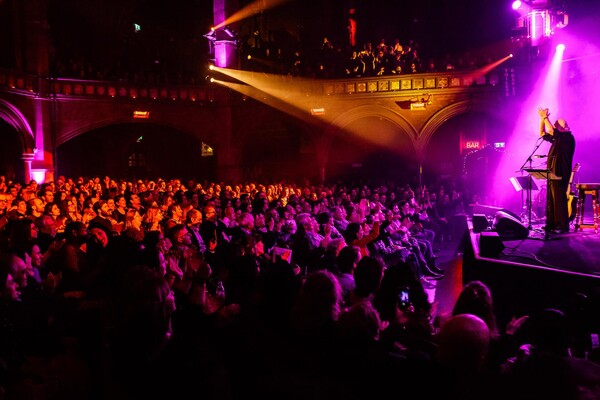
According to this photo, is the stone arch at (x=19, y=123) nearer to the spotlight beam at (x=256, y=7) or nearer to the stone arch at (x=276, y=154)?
the stone arch at (x=276, y=154)

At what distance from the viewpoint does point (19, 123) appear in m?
18.0

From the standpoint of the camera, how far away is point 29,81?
18.2 m

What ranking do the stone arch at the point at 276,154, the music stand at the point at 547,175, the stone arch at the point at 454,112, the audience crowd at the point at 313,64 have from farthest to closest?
the stone arch at the point at 276,154, the audience crowd at the point at 313,64, the stone arch at the point at 454,112, the music stand at the point at 547,175

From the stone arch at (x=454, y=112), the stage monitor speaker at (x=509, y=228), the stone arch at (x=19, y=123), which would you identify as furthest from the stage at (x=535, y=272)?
the stone arch at (x=19, y=123)

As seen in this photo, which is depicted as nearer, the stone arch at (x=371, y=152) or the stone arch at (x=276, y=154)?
the stone arch at (x=371, y=152)

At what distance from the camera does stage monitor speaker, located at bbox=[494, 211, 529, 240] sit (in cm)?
990

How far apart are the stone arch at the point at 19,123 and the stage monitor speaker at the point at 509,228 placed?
1541 centimetres

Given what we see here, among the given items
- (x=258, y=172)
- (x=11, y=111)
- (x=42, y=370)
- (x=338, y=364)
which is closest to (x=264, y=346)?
(x=338, y=364)

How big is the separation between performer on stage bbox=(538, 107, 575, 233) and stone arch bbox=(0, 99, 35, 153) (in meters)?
15.9

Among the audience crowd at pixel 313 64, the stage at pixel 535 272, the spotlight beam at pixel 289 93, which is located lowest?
the stage at pixel 535 272

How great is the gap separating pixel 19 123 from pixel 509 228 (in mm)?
15804

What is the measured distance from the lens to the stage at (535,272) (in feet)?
22.9

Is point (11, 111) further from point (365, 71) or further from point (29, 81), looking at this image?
point (365, 71)

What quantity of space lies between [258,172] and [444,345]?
71.1 feet
